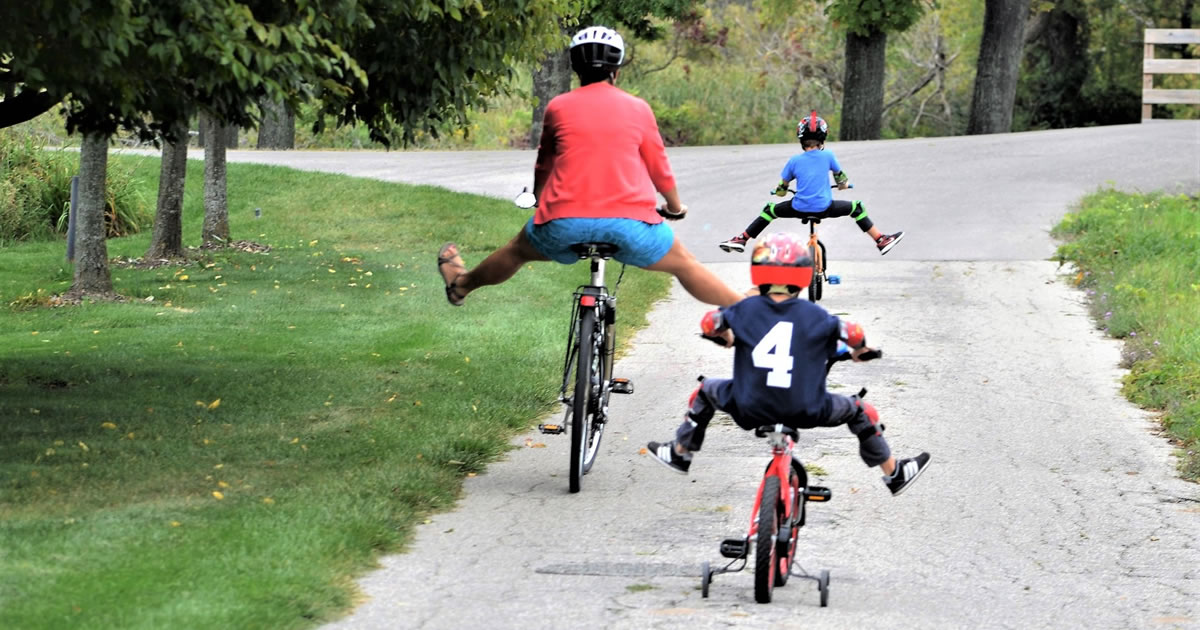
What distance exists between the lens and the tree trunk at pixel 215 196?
1909 cm

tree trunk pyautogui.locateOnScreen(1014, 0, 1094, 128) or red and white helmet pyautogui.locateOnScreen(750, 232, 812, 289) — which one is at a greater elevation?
tree trunk pyautogui.locateOnScreen(1014, 0, 1094, 128)

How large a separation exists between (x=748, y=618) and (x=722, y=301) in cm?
239

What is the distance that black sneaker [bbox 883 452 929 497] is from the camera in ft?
21.5

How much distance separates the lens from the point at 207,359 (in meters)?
12.0

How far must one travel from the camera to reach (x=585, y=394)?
784 cm

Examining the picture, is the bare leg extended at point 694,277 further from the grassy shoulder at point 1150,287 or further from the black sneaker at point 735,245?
the black sneaker at point 735,245

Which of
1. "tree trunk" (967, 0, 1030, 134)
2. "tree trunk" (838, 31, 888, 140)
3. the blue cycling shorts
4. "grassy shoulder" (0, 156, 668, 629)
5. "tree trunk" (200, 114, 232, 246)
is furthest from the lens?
"tree trunk" (967, 0, 1030, 134)

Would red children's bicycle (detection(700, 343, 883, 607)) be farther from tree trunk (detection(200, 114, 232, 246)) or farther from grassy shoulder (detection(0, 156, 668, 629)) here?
tree trunk (detection(200, 114, 232, 246))

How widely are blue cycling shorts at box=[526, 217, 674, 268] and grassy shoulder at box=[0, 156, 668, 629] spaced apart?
134 cm

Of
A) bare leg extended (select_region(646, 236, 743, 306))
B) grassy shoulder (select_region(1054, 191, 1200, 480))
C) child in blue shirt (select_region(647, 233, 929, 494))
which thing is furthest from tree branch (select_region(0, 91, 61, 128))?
grassy shoulder (select_region(1054, 191, 1200, 480))

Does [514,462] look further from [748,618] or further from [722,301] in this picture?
[748,618]

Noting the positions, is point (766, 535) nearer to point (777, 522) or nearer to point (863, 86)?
point (777, 522)

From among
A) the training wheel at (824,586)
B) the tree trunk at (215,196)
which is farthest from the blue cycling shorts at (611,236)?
the tree trunk at (215,196)

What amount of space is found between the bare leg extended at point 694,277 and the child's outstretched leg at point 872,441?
162 cm
